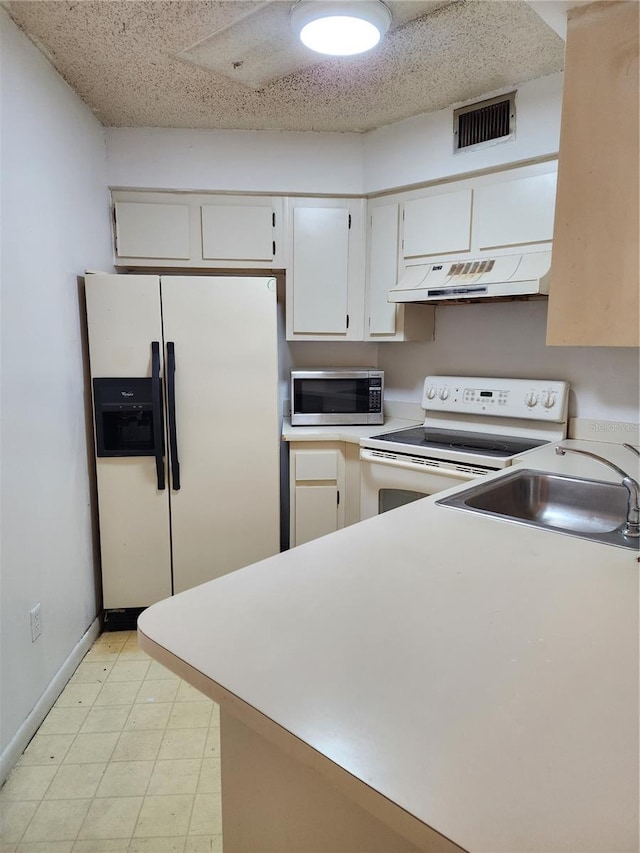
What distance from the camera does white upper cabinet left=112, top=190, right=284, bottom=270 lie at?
2.73 metres

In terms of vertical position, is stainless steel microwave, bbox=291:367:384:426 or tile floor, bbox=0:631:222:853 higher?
stainless steel microwave, bbox=291:367:384:426

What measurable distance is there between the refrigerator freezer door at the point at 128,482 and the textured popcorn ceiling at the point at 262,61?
32.2 inches

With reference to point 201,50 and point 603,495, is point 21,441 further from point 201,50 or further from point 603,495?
point 603,495

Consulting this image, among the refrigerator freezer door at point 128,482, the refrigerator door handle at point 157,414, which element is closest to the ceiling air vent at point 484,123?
the refrigerator freezer door at point 128,482

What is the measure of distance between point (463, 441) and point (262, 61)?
5.89 feet

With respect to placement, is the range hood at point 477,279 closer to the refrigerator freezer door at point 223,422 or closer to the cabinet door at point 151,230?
the refrigerator freezer door at point 223,422

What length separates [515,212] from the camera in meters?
2.36

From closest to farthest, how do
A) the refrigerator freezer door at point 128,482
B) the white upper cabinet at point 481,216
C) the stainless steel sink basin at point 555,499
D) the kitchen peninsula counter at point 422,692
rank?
1. the kitchen peninsula counter at point 422,692
2. the stainless steel sink basin at point 555,499
3. the white upper cabinet at point 481,216
4. the refrigerator freezer door at point 128,482

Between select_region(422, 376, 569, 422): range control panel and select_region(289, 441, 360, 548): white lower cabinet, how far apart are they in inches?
22.6

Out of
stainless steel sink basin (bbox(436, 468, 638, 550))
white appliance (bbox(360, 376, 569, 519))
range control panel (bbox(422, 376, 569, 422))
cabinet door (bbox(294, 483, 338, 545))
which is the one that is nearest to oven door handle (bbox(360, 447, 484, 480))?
white appliance (bbox(360, 376, 569, 519))

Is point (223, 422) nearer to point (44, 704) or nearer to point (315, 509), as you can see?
point (315, 509)

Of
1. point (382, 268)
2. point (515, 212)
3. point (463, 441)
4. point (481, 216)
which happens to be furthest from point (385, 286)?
point (463, 441)

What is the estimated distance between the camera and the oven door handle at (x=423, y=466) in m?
2.23

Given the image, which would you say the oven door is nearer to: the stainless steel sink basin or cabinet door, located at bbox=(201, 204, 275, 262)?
the stainless steel sink basin
